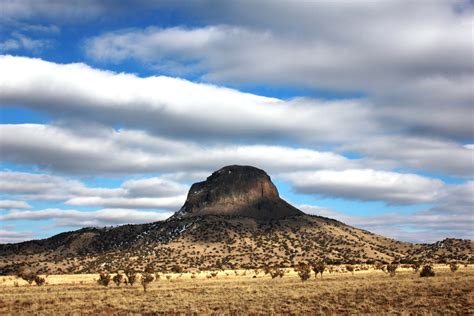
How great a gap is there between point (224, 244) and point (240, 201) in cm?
5232

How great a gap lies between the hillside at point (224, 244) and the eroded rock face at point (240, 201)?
365 millimetres

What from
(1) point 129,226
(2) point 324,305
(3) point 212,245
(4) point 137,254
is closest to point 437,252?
(3) point 212,245

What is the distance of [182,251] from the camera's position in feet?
424

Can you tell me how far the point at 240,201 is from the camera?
188375 millimetres

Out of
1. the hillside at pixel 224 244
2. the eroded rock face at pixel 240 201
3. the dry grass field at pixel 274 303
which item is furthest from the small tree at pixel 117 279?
the eroded rock face at pixel 240 201

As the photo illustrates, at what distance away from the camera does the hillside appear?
392 ft

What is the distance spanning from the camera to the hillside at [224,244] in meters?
120

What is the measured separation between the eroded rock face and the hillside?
1.20ft

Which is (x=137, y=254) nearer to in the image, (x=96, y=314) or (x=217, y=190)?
(x=217, y=190)

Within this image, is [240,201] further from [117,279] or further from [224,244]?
[117,279]

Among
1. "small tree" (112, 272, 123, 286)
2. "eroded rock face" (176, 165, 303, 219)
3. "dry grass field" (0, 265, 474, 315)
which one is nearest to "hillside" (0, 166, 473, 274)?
"eroded rock face" (176, 165, 303, 219)

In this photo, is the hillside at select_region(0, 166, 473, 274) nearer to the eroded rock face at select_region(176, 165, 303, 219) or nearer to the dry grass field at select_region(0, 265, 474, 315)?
the eroded rock face at select_region(176, 165, 303, 219)

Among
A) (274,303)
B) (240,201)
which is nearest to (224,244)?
(240,201)

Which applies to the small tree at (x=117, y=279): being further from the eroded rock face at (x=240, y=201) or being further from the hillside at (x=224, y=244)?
the eroded rock face at (x=240, y=201)
